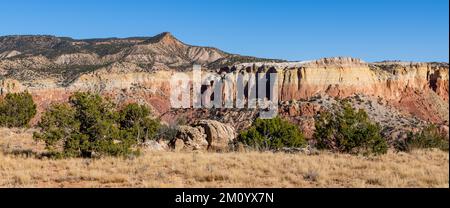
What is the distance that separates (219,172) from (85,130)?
6.28 m

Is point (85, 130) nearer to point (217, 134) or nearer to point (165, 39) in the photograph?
point (217, 134)

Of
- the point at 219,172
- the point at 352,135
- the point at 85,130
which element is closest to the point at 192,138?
the point at 352,135

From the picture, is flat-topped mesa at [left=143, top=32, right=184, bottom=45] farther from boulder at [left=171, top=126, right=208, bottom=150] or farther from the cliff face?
boulder at [left=171, top=126, right=208, bottom=150]

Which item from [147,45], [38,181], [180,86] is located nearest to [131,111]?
[38,181]

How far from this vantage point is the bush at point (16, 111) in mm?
36338

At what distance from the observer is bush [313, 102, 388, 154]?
1967 cm

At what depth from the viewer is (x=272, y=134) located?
26.2 meters

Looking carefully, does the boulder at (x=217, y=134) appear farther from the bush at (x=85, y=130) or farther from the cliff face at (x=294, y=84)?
the cliff face at (x=294, y=84)

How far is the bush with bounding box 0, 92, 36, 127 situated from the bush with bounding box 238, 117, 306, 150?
65.6 ft

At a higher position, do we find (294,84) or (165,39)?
(165,39)

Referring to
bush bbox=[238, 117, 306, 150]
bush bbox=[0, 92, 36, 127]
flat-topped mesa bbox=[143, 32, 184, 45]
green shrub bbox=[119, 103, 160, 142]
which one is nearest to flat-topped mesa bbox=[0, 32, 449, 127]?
bush bbox=[0, 92, 36, 127]
